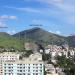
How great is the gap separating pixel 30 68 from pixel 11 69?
4.82 feet

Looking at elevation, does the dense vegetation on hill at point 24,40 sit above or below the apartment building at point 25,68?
above

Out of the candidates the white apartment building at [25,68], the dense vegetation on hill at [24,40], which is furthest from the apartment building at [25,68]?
the dense vegetation on hill at [24,40]

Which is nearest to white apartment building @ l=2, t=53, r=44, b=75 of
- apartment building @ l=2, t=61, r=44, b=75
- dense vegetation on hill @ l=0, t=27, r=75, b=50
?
apartment building @ l=2, t=61, r=44, b=75

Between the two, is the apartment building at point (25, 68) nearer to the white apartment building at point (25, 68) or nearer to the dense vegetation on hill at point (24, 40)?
the white apartment building at point (25, 68)

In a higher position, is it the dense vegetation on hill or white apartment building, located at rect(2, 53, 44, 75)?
the dense vegetation on hill

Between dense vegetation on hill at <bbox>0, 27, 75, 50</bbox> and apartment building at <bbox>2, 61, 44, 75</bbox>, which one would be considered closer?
apartment building at <bbox>2, 61, 44, 75</bbox>

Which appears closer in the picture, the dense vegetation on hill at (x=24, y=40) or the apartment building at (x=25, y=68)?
the apartment building at (x=25, y=68)

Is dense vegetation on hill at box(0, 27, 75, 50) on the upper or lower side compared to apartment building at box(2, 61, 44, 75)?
upper

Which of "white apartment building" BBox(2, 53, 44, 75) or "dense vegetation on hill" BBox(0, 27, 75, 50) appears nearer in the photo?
"white apartment building" BBox(2, 53, 44, 75)

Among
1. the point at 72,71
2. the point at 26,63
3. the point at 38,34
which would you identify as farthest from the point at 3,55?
the point at 38,34

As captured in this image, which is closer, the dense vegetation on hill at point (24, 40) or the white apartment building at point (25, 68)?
the white apartment building at point (25, 68)

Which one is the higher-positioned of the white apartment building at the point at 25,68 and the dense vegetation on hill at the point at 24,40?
the dense vegetation on hill at the point at 24,40

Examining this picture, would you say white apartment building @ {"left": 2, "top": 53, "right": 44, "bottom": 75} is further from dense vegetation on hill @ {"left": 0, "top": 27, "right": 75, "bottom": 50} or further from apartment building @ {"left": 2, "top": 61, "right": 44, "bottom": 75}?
dense vegetation on hill @ {"left": 0, "top": 27, "right": 75, "bottom": 50}

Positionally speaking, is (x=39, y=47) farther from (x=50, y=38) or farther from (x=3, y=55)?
(x=50, y=38)
